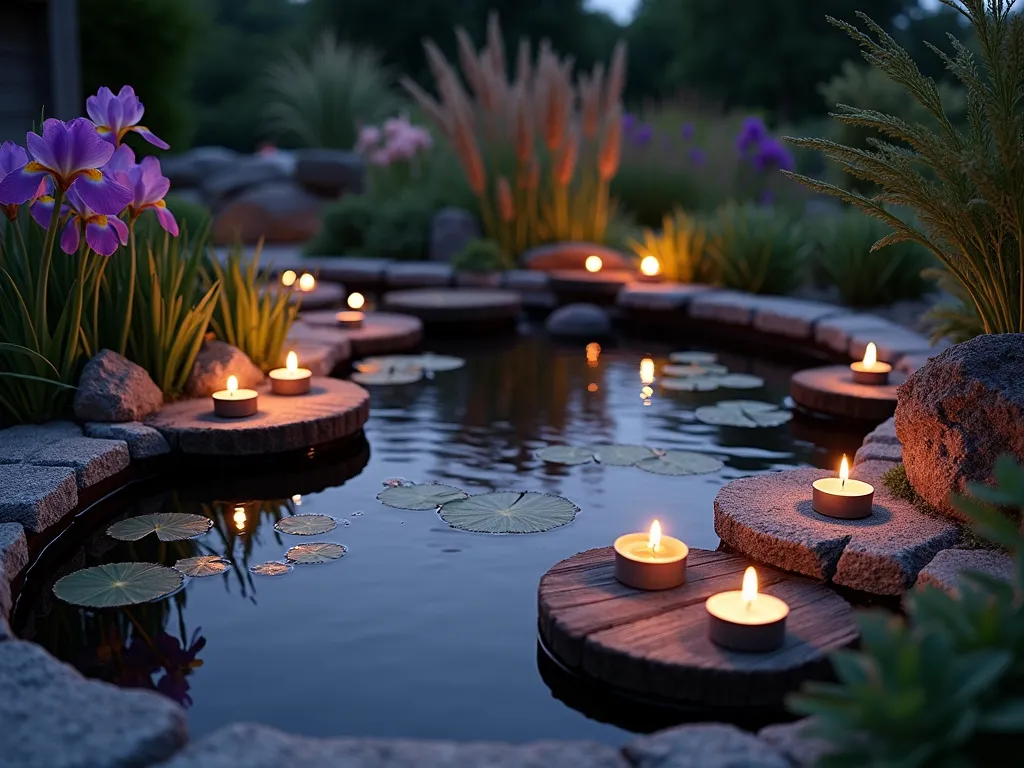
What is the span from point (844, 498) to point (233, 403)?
2035mm

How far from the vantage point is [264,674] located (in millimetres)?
2170

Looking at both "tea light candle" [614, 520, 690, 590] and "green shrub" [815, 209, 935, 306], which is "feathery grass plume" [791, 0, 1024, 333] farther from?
"green shrub" [815, 209, 935, 306]

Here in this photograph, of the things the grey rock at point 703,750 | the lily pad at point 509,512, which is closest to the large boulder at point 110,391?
the lily pad at point 509,512

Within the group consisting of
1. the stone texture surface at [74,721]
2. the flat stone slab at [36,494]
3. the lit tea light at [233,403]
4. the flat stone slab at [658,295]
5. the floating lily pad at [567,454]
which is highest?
the flat stone slab at [658,295]

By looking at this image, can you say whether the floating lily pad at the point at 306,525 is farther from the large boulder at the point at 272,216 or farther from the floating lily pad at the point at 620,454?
the large boulder at the point at 272,216

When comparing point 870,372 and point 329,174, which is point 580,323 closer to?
point 870,372

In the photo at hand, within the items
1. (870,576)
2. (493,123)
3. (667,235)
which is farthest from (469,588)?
(493,123)

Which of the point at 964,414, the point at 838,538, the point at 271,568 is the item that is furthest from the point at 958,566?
the point at 271,568

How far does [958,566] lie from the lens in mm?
2367

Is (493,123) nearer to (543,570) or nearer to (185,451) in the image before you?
(185,451)

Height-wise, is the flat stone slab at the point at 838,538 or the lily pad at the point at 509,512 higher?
the flat stone slab at the point at 838,538

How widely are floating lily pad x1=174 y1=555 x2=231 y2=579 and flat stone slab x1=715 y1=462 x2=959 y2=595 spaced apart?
1314 mm

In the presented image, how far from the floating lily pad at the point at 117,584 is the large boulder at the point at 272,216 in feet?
25.6

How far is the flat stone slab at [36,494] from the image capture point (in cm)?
266
